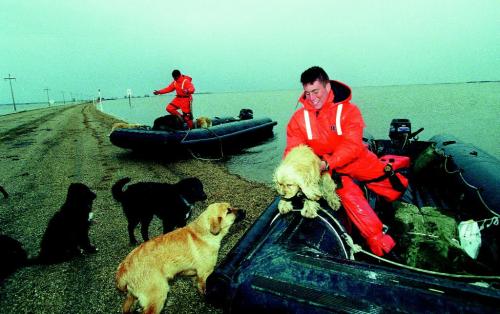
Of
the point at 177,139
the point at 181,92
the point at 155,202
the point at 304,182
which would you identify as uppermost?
the point at 181,92

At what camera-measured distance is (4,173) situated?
30.8ft

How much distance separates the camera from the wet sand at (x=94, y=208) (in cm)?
354

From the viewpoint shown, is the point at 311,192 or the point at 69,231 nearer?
the point at 311,192

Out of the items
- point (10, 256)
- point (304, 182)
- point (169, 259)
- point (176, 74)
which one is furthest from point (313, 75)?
point (176, 74)

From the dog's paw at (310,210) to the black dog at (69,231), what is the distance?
11.7 feet

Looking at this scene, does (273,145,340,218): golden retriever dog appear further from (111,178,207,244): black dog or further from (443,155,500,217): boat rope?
(111,178,207,244): black dog

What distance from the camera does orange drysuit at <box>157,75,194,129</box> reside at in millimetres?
11367

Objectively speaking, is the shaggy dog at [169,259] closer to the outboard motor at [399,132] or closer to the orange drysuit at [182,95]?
the outboard motor at [399,132]

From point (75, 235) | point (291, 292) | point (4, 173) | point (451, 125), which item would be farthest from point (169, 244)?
point (451, 125)

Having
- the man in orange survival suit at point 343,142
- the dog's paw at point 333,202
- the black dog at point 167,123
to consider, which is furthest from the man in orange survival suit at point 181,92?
the dog's paw at point 333,202

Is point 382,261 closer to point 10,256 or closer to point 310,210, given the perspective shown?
point 310,210

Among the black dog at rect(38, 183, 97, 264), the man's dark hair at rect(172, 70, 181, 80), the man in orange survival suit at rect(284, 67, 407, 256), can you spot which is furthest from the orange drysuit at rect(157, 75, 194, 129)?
the man in orange survival suit at rect(284, 67, 407, 256)

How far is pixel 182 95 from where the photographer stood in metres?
11.6

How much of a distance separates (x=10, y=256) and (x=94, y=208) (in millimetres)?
2429
